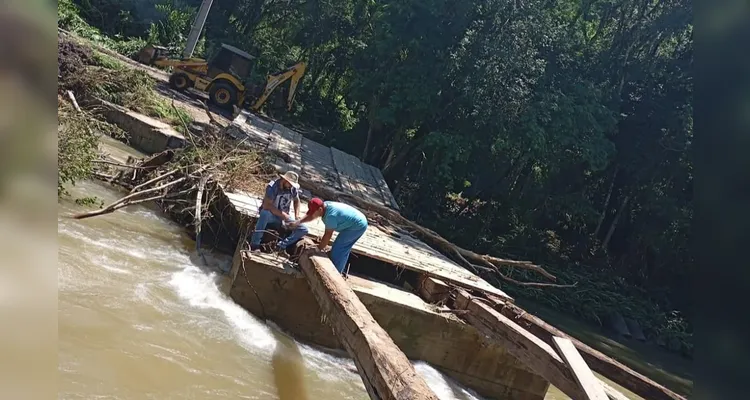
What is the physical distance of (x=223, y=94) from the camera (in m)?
19.6

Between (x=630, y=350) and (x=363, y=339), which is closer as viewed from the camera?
(x=363, y=339)

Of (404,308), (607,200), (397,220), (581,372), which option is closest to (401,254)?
(404,308)

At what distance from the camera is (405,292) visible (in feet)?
26.4

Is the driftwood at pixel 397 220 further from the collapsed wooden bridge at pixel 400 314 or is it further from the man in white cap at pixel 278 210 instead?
the man in white cap at pixel 278 210

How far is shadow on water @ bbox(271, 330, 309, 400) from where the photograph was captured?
19.0 ft

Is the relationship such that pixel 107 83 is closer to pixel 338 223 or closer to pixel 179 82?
pixel 179 82

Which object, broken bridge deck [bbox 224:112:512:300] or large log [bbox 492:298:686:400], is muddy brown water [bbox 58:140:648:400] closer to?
A: large log [bbox 492:298:686:400]

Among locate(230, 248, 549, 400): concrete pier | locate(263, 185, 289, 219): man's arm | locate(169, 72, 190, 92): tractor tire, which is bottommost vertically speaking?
locate(230, 248, 549, 400): concrete pier

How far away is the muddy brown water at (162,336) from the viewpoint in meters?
5.00

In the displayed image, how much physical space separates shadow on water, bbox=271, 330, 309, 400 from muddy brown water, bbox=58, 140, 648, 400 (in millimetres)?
12

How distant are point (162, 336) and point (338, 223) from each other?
7.34 feet

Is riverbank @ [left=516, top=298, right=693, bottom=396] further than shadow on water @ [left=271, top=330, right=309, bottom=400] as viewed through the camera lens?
Yes

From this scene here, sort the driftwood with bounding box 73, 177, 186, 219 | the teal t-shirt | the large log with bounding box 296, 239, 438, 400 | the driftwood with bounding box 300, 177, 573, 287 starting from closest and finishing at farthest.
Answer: the large log with bounding box 296, 239, 438, 400, the driftwood with bounding box 73, 177, 186, 219, the teal t-shirt, the driftwood with bounding box 300, 177, 573, 287

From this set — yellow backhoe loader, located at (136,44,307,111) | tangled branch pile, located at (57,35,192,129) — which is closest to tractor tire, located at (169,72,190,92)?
yellow backhoe loader, located at (136,44,307,111)
